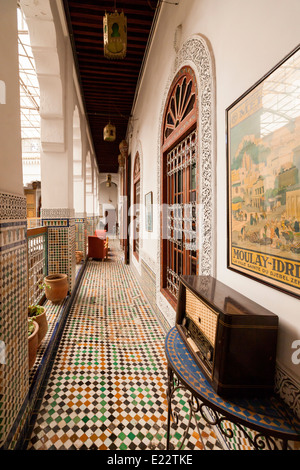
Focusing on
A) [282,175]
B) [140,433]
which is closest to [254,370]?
[282,175]

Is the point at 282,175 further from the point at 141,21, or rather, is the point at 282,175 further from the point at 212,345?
the point at 141,21

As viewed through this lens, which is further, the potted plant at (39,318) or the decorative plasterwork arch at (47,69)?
the decorative plasterwork arch at (47,69)

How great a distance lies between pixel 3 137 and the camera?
3.83 ft

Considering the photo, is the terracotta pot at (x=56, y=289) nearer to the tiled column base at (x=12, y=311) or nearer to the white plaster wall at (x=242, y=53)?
the tiled column base at (x=12, y=311)

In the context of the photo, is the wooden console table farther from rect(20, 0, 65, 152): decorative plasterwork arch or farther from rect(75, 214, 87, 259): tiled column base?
rect(75, 214, 87, 259): tiled column base

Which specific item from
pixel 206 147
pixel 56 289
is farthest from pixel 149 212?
pixel 206 147

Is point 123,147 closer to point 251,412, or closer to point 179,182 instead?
point 179,182

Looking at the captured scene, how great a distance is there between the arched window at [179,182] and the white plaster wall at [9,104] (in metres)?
1.22

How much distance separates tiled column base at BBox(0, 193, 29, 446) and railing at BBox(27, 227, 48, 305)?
1.41 m

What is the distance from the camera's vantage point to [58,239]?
141 inches

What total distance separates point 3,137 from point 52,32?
2.48 meters

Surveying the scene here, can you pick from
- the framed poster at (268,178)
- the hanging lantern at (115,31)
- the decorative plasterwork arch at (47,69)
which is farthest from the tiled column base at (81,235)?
the framed poster at (268,178)

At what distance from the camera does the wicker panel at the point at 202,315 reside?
103cm

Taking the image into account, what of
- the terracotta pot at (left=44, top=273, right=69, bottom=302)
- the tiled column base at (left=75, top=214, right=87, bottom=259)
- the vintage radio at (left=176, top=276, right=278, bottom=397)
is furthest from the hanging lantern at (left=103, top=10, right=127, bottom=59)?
the tiled column base at (left=75, top=214, right=87, bottom=259)
